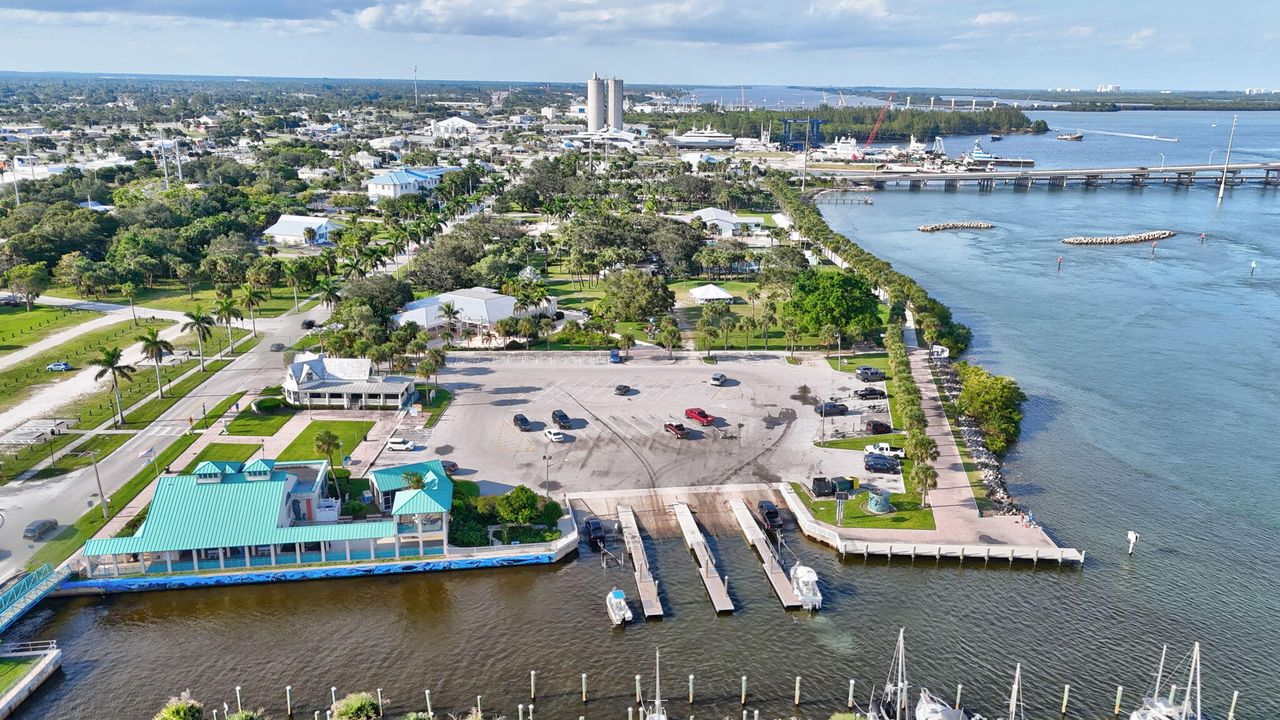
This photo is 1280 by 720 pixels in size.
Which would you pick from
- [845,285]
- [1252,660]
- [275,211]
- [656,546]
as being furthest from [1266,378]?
[275,211]

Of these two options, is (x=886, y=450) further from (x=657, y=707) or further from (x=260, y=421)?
(x=260, y=421)

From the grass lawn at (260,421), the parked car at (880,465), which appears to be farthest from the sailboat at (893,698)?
the grass lawn at (260,421)

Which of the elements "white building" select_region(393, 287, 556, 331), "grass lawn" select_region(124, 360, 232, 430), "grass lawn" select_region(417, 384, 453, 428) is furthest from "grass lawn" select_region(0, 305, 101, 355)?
"grass lawn" select_region(417, 384, 453, 428)

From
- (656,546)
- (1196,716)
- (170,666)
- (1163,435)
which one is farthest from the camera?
(1163,435)

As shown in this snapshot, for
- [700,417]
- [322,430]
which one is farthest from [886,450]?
[322,430]

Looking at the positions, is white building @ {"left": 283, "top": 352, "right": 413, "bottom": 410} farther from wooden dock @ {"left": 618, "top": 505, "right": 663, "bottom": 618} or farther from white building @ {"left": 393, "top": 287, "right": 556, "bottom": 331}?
wooden dock @ {"left": 618, "top": 505, "right": 663, "bottom": 618}

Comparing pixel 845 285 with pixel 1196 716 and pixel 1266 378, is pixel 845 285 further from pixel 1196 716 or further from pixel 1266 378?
pixel 1196 716
